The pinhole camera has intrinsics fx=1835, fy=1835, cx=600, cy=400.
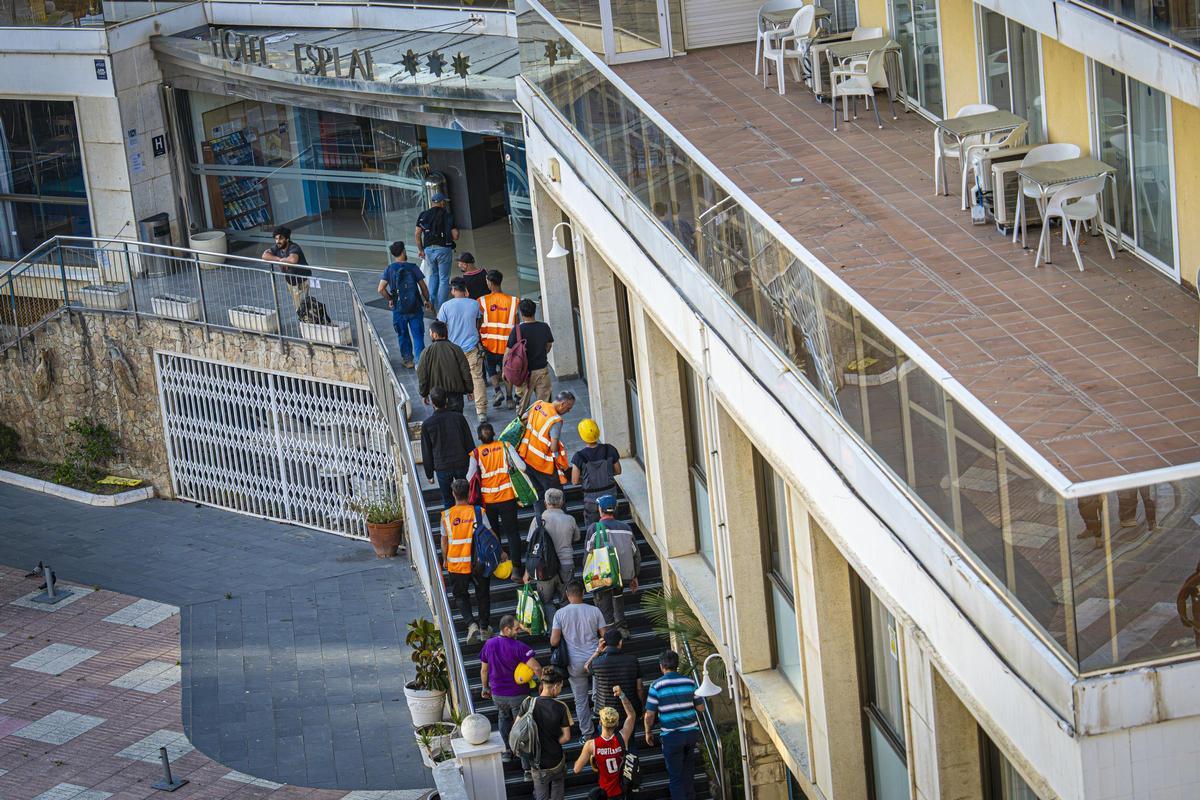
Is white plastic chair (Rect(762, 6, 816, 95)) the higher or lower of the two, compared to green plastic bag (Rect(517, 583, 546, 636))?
higher

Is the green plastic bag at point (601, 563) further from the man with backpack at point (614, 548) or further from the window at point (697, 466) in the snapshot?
the window at point (697, 466)

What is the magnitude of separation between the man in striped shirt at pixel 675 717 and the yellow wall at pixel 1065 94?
4945 millimetres

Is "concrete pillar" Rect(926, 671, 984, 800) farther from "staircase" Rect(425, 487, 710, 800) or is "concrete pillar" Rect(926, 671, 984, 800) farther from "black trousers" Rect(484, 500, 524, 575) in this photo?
"black trousers" Rect(484, 500, 524, 575)

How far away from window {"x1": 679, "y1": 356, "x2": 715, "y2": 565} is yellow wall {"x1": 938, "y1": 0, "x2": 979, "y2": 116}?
10.9 feet

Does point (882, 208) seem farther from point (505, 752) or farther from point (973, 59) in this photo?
point (505, 752)

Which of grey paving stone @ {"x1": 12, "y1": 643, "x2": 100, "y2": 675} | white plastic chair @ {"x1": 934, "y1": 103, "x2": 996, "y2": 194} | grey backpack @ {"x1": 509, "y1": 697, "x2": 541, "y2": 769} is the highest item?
white plastic chair @ {"x1": 934, "y1": 103, "x2": 996, "y2": 194}

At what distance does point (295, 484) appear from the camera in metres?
25.5

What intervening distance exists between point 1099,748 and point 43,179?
83.1 feet

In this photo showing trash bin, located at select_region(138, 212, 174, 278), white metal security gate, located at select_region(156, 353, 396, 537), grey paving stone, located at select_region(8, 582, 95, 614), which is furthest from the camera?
trash bin, located at select_region(138, 212, 174, 278)

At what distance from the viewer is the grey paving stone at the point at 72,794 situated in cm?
1844

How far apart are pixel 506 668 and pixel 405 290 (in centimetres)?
666

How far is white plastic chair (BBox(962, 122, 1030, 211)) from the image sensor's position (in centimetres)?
1374

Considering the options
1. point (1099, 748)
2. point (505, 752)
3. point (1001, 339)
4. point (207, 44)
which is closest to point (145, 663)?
point (505, 752)

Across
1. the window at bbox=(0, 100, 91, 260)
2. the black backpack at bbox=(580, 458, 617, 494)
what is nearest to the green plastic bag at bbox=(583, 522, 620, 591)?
the black backpack at bbox=(580, 458, 617, 494)
